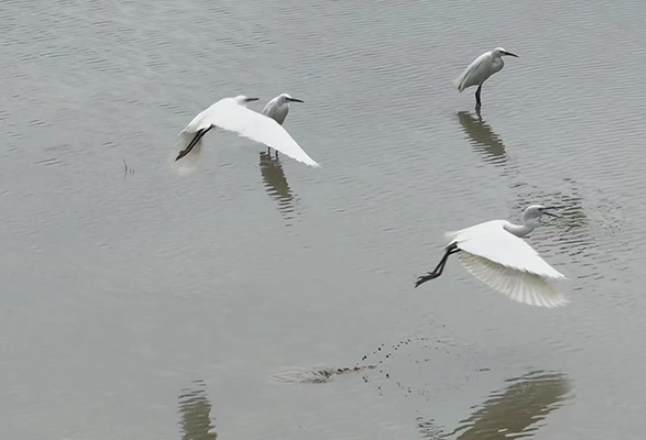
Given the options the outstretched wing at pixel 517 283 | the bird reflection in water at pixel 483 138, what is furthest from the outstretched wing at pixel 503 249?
the bird reflection in water at pixel 483 138

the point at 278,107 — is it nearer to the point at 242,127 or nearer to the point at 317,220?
the point at 317,220

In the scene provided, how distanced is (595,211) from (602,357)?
235cm

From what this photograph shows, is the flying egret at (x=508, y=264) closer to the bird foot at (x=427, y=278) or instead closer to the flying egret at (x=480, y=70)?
the bird foot at (x=427, y=278)

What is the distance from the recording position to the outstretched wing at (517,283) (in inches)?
311

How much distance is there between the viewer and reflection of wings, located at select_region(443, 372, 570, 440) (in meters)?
7.55

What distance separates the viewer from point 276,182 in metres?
11.5

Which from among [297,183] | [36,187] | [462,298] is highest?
[462,298]

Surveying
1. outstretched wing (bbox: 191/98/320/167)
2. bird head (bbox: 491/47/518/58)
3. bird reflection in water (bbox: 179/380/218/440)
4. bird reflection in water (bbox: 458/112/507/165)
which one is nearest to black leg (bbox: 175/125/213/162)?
outstretched wing (bbox: 191/98/320/167)

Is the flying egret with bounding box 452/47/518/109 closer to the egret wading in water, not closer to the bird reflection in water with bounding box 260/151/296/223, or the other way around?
the egret wading in water

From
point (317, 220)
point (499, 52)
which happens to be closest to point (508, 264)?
point (317, 220)

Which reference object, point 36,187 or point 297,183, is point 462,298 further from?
point 36,187

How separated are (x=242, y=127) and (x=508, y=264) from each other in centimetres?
228

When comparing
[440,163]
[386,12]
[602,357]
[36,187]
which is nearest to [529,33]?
[386,12]

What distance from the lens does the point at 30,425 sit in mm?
7785
